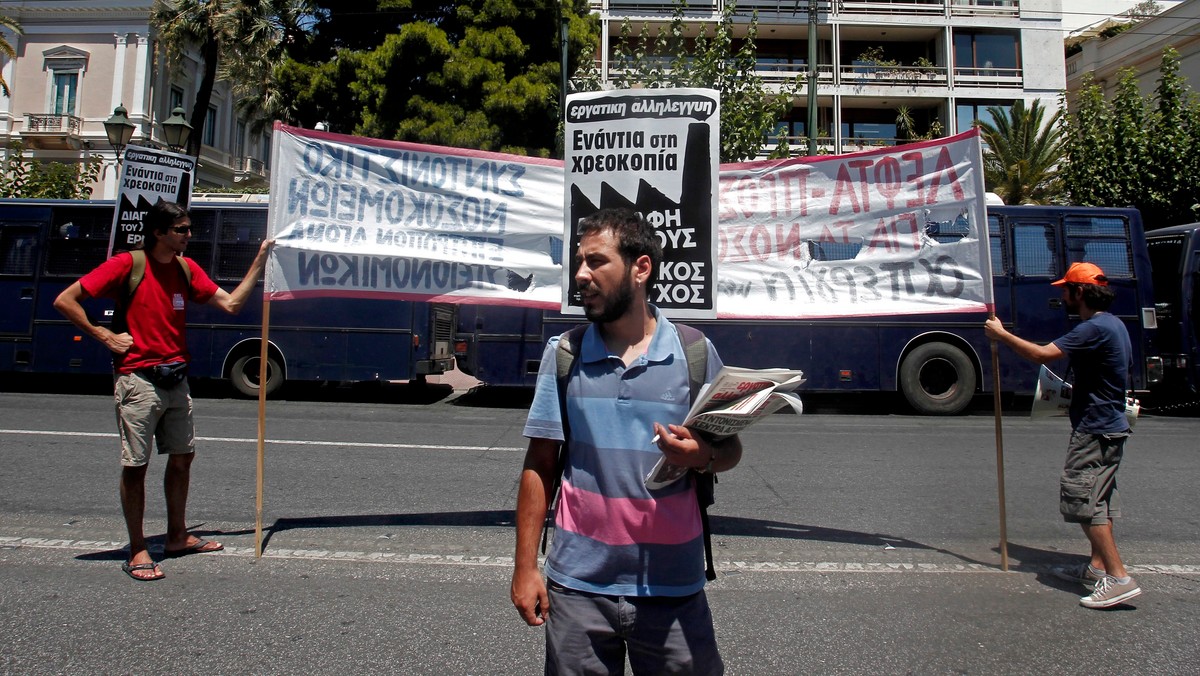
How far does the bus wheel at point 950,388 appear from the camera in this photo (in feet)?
41.5

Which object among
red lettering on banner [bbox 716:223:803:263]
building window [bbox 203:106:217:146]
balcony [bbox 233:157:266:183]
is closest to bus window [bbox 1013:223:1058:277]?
red lettering on banner [bbox 716:223:803:263]

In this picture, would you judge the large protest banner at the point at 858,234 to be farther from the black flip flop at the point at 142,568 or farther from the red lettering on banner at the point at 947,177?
the black flip flop at the point at 142,568

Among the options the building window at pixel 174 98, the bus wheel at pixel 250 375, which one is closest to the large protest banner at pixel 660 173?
the bus wheel at pixel 250 375

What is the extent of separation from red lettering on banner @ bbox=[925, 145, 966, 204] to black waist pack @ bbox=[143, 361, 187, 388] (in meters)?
4.56

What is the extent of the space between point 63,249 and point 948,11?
33.3m

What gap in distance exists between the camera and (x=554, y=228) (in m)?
5.52

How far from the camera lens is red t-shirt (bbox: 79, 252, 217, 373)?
4438mm

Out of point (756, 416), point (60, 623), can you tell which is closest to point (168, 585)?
point (60, 623)

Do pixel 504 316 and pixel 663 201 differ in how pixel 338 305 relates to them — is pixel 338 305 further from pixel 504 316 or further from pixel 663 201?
pixel 663 201

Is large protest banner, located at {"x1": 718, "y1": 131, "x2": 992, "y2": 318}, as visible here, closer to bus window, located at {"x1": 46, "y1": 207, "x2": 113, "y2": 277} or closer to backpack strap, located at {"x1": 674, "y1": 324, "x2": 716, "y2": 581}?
backpack strap, located at {"x1": 674, "y1": 324, "x2": 716, "y2": 581}

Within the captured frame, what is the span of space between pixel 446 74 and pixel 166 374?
48.0ft

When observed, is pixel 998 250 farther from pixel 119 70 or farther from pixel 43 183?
pixel 119 70

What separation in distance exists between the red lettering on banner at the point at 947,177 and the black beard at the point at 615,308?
3.69 metres

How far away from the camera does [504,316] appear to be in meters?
12.9
